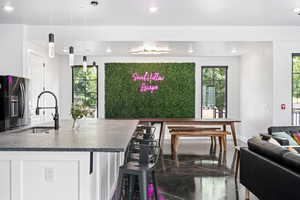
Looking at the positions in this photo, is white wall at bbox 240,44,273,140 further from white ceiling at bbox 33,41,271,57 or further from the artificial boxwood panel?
the artificial boxwood panel

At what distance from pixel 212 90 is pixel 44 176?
25.9ft

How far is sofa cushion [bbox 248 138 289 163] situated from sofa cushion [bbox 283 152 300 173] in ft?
0.27

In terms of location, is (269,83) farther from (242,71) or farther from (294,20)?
(242,71)

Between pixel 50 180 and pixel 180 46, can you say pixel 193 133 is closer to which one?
pixel 180 46

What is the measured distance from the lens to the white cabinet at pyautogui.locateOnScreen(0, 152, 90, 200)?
2541 mm

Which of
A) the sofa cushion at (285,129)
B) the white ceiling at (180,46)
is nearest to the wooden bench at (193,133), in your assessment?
the white ceiling at (180,46)

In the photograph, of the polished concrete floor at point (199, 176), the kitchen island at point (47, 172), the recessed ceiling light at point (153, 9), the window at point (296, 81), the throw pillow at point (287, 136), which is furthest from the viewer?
the window at point (296, 81)

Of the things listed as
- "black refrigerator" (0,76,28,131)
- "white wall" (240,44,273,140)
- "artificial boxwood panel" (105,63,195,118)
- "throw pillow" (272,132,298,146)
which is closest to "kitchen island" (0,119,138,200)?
"black refrigerator" (0,76,28,131)

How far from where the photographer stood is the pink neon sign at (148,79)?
9.78 metres

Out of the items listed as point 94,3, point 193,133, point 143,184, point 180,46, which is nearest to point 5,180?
point 143,184

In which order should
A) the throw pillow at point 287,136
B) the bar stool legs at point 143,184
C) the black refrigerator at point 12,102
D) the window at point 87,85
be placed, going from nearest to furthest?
the bar stool legs at point 143,184 < the throw pillow at point 287,136 < the black refrigerator at point 12,102 < the window at point 87,85

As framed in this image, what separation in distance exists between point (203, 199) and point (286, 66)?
411 centimetres

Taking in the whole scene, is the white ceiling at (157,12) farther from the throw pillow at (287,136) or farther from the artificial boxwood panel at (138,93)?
the artificial boxwood panel at (138,93)

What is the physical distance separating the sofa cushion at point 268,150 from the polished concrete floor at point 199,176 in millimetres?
774
